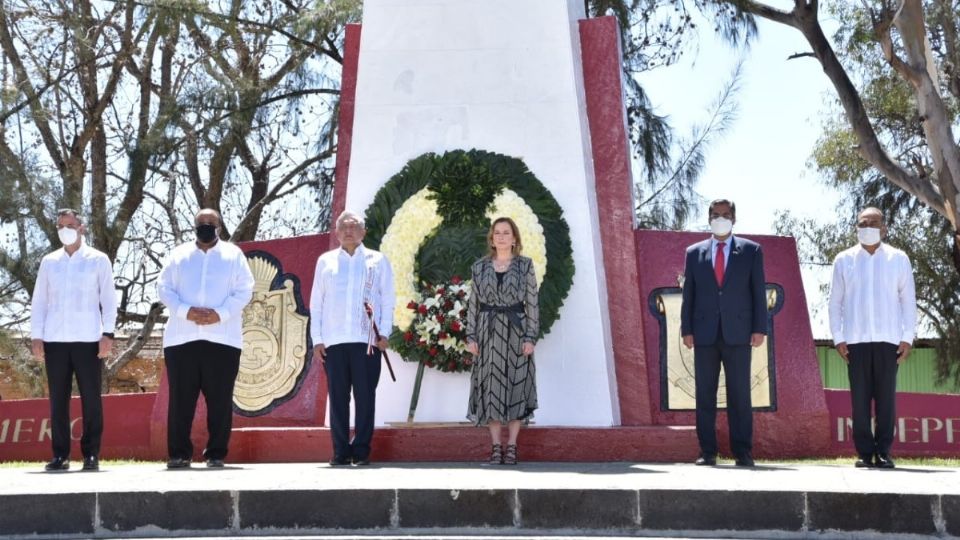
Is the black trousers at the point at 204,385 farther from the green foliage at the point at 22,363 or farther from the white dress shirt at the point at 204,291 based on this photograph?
the green foliage at the point at 22,363

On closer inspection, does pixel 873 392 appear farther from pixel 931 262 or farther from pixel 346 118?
pixel 931 262

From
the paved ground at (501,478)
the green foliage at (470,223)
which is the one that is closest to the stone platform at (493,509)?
the paved ground at (501,478)

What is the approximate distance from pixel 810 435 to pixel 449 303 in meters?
2.41

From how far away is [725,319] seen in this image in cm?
702

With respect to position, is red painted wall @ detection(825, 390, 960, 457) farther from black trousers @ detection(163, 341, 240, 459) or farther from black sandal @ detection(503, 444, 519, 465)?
black trousers @ detection(163, 341, 240, 459)

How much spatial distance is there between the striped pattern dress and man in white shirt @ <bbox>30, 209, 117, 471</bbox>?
2.05 m

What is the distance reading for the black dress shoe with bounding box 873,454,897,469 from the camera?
691 cm

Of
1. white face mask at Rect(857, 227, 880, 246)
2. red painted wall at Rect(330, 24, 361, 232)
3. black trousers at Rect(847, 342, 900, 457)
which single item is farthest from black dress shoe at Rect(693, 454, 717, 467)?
red painted wall at Rect(330, 24, 361, 232)

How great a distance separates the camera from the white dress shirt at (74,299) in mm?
7215

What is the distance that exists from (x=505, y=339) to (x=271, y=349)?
2477 millimetres

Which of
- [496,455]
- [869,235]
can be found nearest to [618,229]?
[869,235]

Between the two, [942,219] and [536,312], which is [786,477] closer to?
[536,312]

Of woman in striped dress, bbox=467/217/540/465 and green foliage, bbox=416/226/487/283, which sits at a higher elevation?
green foliage, bbox=416/226/487/283

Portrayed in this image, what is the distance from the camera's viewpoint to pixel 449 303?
812 centimetres
